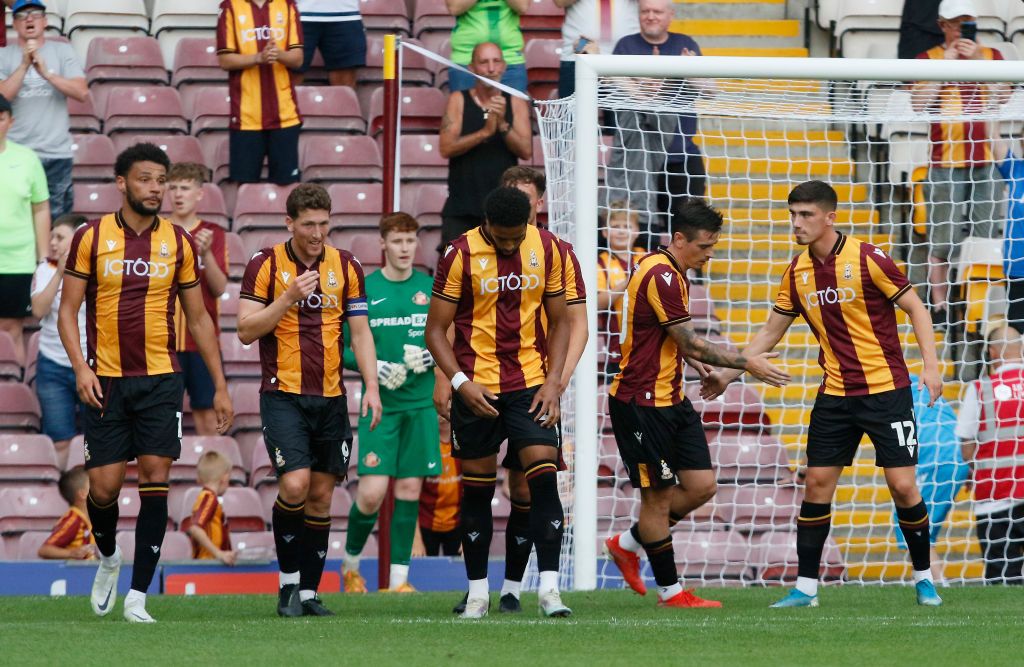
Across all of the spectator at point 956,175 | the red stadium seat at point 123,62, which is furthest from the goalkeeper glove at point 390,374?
the red stadium seat at point 123,62

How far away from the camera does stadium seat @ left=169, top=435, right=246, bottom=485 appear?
11.2 metres

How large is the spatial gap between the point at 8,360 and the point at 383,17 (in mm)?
5126

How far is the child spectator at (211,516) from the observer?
33.1 feet

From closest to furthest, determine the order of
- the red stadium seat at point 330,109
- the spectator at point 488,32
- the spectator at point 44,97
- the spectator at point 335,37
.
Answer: the spectator at point 44,97 → the spectator at point 488,32 → the spectator at point 335,37 → the red stadium seat at point 330,109

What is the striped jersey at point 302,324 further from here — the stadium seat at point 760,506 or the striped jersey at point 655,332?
the stadium seat at point 760,506

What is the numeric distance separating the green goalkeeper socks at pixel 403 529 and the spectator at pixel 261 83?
3.86m

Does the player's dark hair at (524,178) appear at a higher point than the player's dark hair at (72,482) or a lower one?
higher

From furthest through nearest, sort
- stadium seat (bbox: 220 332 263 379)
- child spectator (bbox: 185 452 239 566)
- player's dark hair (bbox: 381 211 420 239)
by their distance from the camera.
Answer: stadium seat (bbox: 220 332 263 379) < child spectator (bbox: 185 452 239 566) < player's dark hair (bbox: 381 211 420 239)

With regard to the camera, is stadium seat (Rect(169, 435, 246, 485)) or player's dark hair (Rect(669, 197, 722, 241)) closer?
player's dark hair (Rect(669, 197, 722, 241))

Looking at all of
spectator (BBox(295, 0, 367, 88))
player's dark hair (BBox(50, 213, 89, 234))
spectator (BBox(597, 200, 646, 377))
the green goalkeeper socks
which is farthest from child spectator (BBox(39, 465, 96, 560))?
spectator (BBox(295, 0, 367, 88))

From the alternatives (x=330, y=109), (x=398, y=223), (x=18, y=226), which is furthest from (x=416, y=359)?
(x=330, y=109)

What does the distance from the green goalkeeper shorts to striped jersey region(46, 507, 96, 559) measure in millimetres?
1886

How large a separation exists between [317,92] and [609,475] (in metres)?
4.53

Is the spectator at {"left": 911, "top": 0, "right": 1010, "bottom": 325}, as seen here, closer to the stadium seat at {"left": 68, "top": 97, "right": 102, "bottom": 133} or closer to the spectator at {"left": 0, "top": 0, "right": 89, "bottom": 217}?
the spectator at {"left": 0, "top": 0, "right": 89, "bottom": 217}
